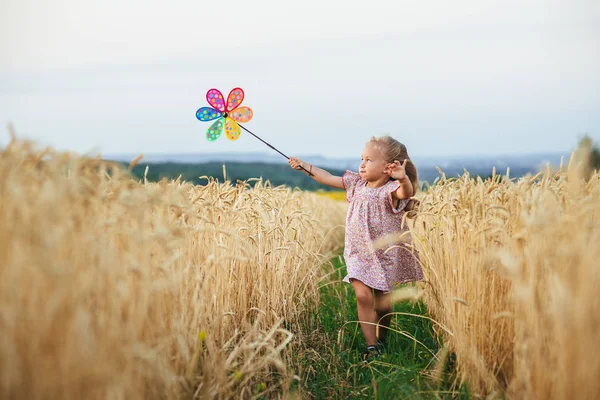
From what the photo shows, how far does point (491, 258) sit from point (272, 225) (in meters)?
2.06

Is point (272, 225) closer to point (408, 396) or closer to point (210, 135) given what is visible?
point (210, 135)

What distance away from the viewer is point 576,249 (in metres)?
2.18

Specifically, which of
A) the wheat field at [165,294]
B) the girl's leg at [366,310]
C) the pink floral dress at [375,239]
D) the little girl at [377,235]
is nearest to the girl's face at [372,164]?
the little girl at [377,235]

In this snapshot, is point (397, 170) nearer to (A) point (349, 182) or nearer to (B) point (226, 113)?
(A) point (349, 182)

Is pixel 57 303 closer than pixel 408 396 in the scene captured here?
Yes

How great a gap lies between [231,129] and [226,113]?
0.14 m

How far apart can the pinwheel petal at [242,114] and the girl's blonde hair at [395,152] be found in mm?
1096

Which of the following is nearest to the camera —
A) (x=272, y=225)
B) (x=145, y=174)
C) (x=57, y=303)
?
(x=57, y=303)

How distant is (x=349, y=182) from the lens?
4.39 metres

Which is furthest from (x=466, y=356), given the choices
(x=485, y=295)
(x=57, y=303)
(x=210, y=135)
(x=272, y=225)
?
(x=210, y=135)

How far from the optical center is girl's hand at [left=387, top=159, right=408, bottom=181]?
3.84 meters

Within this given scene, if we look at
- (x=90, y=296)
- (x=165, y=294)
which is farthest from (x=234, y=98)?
(x=90, y=296)

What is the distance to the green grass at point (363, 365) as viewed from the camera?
328 cm

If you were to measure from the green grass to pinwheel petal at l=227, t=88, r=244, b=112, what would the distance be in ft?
6.47
